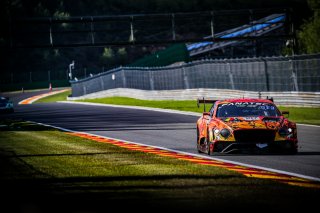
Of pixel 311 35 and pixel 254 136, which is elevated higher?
pixel 311 35

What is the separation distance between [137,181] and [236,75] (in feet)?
89.1

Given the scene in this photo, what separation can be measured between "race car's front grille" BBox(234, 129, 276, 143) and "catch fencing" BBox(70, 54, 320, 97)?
16332 mm

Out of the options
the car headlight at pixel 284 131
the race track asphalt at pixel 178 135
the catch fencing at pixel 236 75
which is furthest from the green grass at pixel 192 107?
the car headlight at pixel 284 131

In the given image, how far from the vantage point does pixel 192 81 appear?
43.0 meters

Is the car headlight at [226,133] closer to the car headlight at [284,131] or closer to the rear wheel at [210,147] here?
the rear wheel at [210,147]

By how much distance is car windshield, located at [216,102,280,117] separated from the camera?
1616 cm

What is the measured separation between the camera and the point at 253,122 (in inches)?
606

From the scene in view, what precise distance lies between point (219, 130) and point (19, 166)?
4.07 meters

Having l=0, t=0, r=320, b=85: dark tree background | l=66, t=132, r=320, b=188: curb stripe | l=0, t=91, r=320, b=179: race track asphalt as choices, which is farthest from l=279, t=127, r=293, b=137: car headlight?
l=0, t=0, r=320, b=85: dark tree background

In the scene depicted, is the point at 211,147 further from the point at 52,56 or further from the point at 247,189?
the point at 52,56

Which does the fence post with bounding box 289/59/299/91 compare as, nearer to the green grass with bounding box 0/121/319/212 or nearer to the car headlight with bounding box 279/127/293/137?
the green grass with bounding box 0/121/319/212

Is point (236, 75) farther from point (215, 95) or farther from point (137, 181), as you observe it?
point (137, 181)

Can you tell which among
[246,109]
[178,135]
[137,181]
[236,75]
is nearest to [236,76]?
[236,75]

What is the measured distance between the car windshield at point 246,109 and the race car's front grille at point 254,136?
2.84 feet
